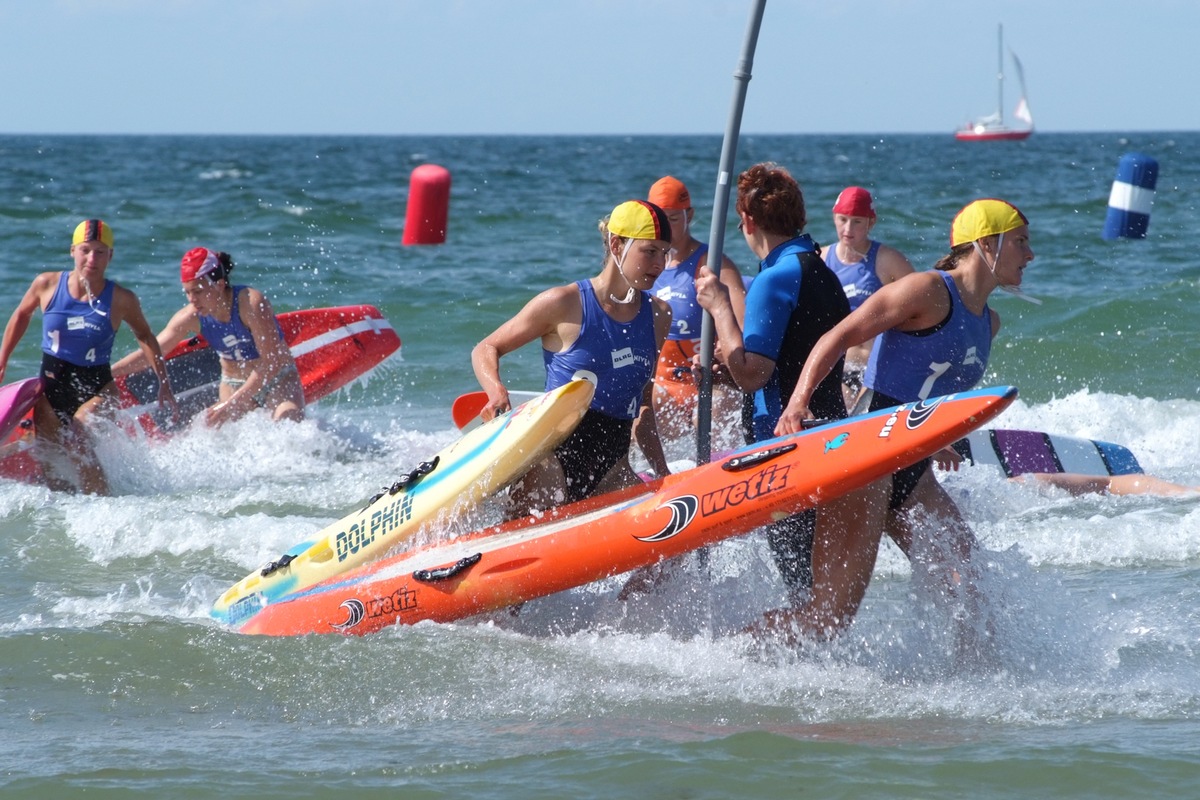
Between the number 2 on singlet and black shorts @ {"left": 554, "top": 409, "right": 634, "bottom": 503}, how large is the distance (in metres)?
1.15

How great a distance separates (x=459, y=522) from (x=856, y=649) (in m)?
1.54

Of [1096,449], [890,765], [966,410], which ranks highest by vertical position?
[966,410]

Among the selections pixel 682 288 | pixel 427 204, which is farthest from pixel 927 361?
pixel 427 204

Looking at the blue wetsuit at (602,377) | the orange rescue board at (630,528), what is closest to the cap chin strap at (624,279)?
the blue wetsuit at (602,377)

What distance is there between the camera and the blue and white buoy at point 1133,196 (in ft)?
40.6

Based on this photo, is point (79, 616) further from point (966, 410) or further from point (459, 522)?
point (966, 410)

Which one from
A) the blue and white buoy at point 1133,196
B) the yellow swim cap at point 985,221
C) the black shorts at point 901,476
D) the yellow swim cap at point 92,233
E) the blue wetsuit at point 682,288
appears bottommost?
the black shorts at point 901,476

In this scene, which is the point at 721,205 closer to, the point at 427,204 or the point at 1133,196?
the point at 1133,196

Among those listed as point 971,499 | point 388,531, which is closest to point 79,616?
point 388,531

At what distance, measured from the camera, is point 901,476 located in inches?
172

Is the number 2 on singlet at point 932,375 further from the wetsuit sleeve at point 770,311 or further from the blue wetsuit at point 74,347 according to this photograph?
the blue wetsuit at point 74,347

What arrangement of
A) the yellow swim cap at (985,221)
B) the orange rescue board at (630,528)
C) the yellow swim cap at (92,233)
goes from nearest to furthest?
the orange rescue board at (630,528) < the yellow swim cap at (985,221) < the yellow swim cap at (92,233)

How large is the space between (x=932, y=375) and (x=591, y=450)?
1.32 metres

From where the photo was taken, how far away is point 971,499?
735 centimetres
